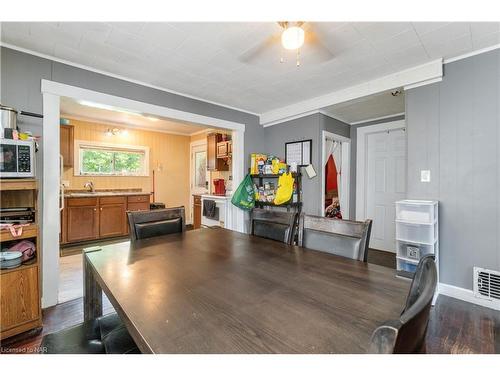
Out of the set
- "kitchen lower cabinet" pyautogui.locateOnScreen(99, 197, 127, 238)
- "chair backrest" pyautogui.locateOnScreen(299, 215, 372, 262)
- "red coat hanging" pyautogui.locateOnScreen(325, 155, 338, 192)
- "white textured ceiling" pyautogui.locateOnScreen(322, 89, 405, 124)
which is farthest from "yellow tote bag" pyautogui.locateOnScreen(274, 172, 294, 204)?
"kitchen lower cabinet" pyautogui.locateOnScreen(99, 197, 127, 238)

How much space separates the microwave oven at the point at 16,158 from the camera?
1.71 metres

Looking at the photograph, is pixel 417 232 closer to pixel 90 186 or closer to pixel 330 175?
pixel 330 175

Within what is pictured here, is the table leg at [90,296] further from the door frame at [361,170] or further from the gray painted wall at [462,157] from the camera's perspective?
the door frame at [361,170]

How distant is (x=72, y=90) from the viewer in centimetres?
235

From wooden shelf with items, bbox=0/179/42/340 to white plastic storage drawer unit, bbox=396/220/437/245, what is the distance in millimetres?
3134

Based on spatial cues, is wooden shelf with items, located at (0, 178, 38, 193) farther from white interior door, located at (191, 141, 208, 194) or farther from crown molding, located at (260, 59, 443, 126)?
white interior door, located at (191, 141, 208, 194)

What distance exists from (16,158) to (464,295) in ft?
12.9

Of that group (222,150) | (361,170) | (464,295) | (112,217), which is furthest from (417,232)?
(112,217)

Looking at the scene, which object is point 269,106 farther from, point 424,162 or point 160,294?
point 160,294

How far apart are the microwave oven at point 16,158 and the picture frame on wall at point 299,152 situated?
3031 mm

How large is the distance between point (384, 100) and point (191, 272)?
332 cm

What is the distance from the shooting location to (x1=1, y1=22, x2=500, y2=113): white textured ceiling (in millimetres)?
1816
